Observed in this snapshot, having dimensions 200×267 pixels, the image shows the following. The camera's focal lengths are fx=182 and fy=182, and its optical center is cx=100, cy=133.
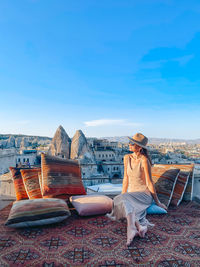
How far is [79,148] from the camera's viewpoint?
32969mm

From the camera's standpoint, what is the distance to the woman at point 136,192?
7.80 ft

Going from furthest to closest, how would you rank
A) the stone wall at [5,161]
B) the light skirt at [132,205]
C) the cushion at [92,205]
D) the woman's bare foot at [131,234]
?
the stone wall at [5,161]
the cushion at [92,205]
the light skirt at [132,205]
the woman's bare foot at [131,234]

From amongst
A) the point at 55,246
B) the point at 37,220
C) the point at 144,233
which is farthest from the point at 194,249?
the point at 37,220

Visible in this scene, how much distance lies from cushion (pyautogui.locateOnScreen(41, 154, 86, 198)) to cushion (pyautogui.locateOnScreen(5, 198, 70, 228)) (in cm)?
54

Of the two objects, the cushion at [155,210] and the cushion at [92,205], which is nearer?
the cushion at [92,205]

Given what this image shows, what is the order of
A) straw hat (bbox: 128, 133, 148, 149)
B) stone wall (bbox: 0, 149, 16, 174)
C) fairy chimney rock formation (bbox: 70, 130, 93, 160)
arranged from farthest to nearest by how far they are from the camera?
fairy chimney rock formation (bbox: 70, 130, 93, 160) → stone wall (bbox: 0, 149, 16, 174) → straw hat (bbox: 128, 133, 148, 149)

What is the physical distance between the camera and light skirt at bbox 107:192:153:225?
2.51 metres

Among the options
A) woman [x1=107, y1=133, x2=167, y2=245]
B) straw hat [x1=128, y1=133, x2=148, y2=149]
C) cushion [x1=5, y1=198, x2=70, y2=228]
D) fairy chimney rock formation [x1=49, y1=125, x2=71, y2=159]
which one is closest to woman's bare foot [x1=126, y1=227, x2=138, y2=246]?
woman [x1=107, y1=133, x2=167, y2=245]

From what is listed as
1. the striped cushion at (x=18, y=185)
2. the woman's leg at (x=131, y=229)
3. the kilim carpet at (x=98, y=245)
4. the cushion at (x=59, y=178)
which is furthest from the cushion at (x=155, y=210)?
the striped cushion at (x=18, y=185)

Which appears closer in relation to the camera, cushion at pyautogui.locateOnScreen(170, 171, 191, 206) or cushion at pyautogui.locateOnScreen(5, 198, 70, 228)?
cushion at pyautogui.locateOnScreen(5, 198, 70, 228)

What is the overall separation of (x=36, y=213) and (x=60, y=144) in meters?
32.2

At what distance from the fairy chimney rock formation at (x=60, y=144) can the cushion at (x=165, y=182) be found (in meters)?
30.6

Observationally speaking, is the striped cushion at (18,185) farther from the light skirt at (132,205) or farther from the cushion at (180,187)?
the cushion at (180,187)

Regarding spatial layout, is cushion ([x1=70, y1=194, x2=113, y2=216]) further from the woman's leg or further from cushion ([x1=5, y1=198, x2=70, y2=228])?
the woman's leg
